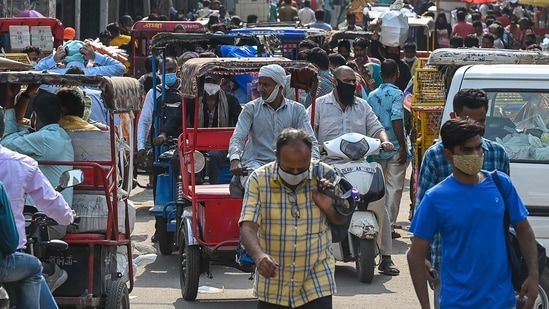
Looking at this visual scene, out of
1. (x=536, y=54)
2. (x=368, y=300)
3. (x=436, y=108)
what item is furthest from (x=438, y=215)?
(x=436, y=108)

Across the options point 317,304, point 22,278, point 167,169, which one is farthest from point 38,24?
point 317,304

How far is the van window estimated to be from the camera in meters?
7.89

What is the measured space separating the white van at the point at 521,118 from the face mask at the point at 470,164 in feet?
6.95

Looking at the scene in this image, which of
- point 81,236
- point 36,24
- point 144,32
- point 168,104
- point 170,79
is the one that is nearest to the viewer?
point 81,236

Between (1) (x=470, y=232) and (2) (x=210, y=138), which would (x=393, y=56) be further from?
(1) (x=470, y=232)

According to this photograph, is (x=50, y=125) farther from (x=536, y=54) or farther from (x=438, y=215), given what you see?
(x=536, y=54)

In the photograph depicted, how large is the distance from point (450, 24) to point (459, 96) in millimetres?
25830

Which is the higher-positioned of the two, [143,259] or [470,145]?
[470,145]

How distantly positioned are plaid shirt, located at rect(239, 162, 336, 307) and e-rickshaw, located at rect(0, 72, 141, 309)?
186cm

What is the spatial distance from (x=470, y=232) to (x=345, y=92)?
496 centimetres

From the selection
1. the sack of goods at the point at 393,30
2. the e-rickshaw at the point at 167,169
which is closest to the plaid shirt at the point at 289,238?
the e-rickshaw at the point at 167,169

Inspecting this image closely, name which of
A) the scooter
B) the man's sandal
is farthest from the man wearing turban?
the man's sandal

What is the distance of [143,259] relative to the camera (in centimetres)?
887

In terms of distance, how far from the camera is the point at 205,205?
366 inches
